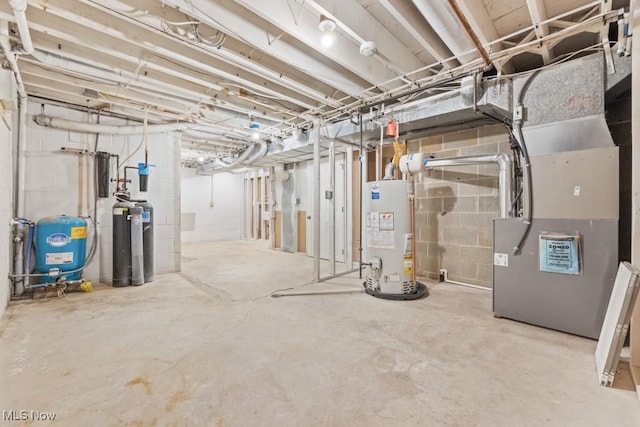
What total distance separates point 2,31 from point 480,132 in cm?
459

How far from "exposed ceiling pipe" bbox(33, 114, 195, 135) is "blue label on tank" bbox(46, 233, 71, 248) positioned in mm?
1405

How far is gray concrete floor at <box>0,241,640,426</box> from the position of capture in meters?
1.37

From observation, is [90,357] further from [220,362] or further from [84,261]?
[84,261]

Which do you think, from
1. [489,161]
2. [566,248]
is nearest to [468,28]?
[489,161]

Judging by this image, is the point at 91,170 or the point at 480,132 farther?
the point at 91,170

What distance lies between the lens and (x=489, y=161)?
2.91 meters

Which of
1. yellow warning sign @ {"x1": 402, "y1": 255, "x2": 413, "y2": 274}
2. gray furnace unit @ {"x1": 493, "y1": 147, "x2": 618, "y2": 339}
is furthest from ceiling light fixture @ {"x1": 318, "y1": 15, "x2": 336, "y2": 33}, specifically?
yellow warning sign @ {"x1": 402, "y1": 255, "x2": 413, "y2": 274}

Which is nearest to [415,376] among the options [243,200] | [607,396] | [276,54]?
[607,396]

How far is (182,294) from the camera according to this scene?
3.30 m

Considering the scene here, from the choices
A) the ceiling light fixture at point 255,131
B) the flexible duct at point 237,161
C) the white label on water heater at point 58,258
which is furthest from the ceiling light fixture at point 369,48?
the white label on water heater at point 58,258

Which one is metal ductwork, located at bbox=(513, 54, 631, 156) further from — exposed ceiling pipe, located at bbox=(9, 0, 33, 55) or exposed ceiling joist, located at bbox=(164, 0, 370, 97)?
exposed ceiling pipe, located at bbox=(9, 0, 33, 55)

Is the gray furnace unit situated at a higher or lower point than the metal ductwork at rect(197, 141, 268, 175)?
lower

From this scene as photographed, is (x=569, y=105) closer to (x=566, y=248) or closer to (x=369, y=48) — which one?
(x=566, y=248)

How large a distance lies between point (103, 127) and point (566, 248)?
5310mm
